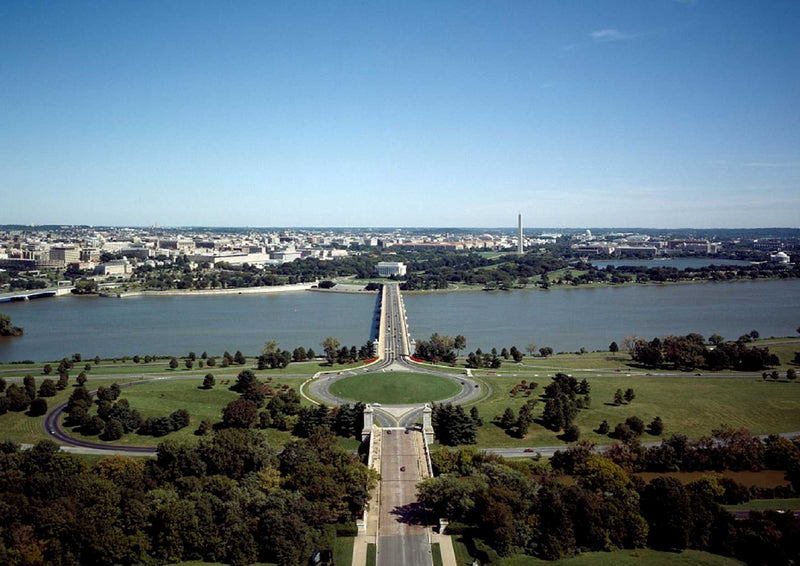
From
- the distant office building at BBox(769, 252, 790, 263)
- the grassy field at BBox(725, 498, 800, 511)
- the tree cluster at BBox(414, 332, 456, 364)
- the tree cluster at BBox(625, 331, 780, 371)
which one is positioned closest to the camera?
the grassy field at BBox(725, 498, 800, 511)

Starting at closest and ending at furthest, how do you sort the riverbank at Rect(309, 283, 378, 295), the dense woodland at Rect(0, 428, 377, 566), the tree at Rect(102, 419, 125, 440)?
the dense woodland at Rect(0, 428, 377, 566) → the tree at Rect(102, 419, 125, 440) → the riverbank at Rect(309, 283, 378, 295)

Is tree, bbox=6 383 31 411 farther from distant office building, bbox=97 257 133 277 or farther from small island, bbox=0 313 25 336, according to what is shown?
distant office building, bbox=97 257 133 277

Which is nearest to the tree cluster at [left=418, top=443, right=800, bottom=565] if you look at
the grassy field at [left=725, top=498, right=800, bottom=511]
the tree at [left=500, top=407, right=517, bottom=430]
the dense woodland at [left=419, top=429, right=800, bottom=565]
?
the dense woodland at [left=419, top=429, right=800, bottom=565]

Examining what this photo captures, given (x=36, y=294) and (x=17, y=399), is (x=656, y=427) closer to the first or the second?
(x=17, y=399)

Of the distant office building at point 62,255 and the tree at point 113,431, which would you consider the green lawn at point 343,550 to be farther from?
the distant office building at point 62,255

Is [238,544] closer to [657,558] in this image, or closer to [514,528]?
[514,528]

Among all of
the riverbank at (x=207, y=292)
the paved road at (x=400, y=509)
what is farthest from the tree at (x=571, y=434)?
the riverbank at (x=207, y=292)
